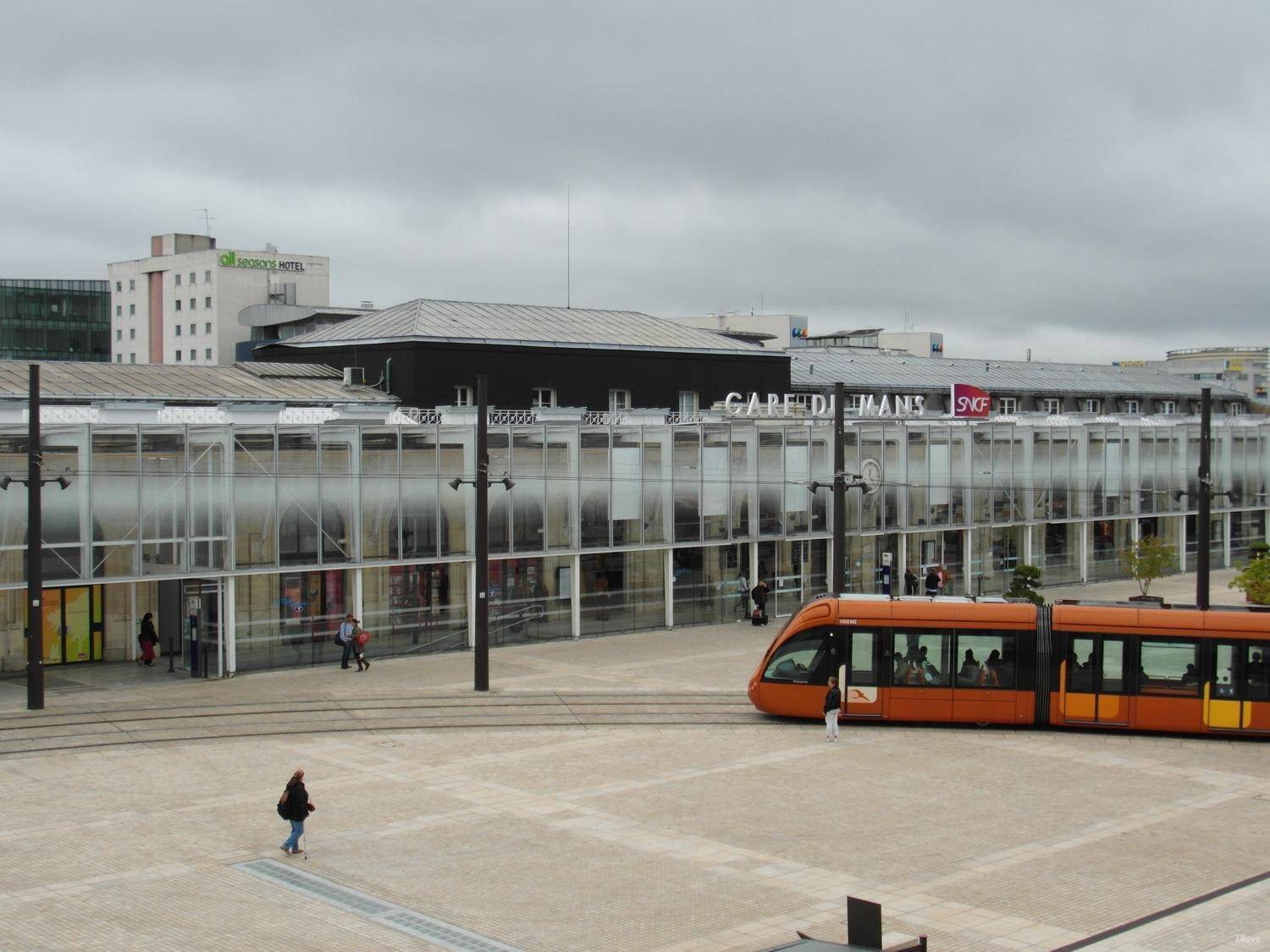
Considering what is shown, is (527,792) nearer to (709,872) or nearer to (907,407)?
(709,872)

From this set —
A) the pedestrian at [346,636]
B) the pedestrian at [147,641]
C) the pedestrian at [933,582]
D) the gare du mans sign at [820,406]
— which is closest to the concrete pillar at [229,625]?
the pedestrian at [346,636]

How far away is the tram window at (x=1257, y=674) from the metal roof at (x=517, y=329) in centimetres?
3242

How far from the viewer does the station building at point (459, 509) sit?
35.5 metres

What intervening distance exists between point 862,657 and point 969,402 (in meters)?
39.8

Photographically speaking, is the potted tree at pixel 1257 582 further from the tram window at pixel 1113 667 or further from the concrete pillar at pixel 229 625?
the concrete pillar at pixel 229 625

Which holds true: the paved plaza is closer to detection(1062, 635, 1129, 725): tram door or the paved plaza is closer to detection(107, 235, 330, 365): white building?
detection(1062, 635, 1129, 725): tram door

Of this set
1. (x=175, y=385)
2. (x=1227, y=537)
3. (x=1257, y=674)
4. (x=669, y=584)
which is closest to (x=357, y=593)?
(x=669, y=584)

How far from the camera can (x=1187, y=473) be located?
225 ft

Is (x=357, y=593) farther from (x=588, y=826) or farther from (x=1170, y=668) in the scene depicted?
(x=1170, y=668)

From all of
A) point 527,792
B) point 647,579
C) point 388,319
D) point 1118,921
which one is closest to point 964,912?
point 1118,921

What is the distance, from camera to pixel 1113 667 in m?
29.7

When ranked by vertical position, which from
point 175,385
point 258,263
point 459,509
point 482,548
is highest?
point 258,263

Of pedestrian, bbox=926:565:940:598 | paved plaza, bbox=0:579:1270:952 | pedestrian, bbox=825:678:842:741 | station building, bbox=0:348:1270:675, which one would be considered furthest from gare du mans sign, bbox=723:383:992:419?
pedestrian, bbox=825:678:842:741

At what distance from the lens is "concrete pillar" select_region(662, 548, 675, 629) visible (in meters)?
47.2
